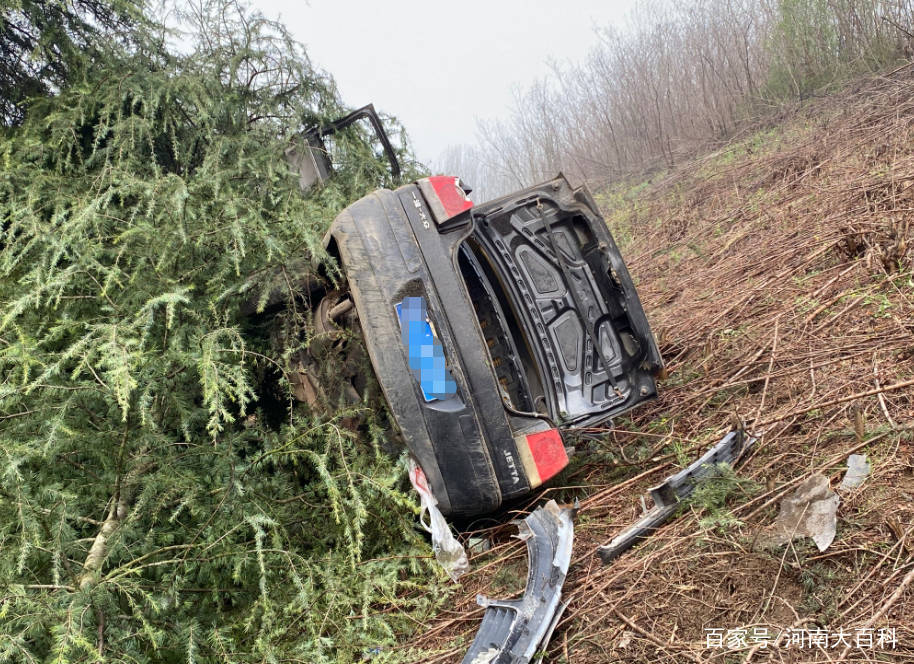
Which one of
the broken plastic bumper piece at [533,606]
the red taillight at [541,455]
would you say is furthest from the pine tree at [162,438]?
the red taillight at [541,455]

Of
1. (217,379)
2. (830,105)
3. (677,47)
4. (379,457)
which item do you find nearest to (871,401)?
(379,457)

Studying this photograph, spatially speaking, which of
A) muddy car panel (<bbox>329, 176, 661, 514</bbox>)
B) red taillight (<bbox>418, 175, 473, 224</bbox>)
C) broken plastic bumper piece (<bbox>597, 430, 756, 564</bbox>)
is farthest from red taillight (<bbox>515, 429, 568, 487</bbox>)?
red taillight (<bbox>418, 175, 473, 224</bbox>)

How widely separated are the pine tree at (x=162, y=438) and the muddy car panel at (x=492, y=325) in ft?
1.06

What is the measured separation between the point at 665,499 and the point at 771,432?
77cm

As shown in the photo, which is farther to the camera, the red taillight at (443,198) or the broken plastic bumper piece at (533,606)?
the red taillight at (443,198)

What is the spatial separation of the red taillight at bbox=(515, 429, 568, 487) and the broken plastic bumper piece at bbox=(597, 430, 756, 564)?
18.2 inches

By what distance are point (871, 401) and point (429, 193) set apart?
8.28 ft

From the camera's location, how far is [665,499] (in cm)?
289

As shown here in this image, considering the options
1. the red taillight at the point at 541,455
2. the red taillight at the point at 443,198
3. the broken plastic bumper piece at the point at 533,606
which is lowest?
the broken plastic bumper piece at the point at 533,606

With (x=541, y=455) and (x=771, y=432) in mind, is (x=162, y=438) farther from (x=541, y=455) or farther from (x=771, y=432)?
(x=771, y=432)

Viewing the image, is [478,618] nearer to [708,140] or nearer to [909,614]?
[909,614]

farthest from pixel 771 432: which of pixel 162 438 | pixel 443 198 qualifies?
pixel 162 438

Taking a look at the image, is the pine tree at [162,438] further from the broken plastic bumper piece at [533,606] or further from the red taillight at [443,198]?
the red taillight at [443,198]

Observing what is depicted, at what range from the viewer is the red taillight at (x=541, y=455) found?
10.2 feet
